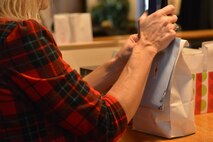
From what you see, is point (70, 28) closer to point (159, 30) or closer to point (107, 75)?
point (107, 75)

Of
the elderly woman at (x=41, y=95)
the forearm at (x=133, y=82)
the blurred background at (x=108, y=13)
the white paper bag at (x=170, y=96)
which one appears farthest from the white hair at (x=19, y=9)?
the blurred background at (x=108, y=13)

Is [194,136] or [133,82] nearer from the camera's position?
[133,82]

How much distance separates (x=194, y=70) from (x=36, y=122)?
0.59 m

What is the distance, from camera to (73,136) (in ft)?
2.89

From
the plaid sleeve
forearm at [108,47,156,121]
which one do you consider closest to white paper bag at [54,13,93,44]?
forearm at [108,47,156,121]

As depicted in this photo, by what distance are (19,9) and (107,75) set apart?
0.42 meters

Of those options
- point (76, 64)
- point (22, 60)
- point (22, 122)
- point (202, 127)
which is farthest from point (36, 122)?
point (76, 64)

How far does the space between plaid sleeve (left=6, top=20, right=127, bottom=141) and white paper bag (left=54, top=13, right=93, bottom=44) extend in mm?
1971

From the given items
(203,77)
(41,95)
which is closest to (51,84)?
(41,95)

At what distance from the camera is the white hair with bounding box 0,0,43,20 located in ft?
2.88

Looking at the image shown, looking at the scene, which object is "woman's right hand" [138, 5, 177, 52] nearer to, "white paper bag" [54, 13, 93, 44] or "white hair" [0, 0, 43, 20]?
"white hair" [0, 0, 43, 20]

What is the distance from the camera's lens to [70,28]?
9.37 feet

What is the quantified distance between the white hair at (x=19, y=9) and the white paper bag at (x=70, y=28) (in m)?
1.88

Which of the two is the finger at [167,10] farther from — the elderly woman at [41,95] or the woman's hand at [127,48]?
the elderly woman at [41,95]
